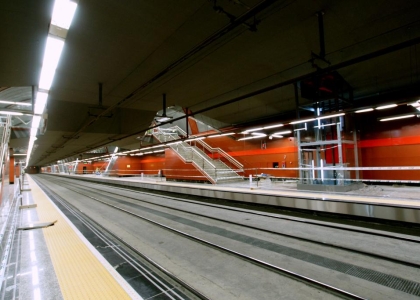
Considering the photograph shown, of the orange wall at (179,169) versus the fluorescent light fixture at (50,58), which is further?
the orange wall at (179,169)

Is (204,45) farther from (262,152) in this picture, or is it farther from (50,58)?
(262,152)

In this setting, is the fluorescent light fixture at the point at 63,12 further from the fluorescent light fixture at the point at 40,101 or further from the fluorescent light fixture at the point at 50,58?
the fluorescent light fixture at the point at 40,101

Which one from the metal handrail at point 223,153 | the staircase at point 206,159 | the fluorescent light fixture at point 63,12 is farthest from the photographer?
the metal handrail at point 223,153

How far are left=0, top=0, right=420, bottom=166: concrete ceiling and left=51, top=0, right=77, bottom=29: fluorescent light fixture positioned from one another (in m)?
0.17

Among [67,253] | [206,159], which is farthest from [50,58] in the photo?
[206,159]

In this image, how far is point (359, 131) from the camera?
42.7ft

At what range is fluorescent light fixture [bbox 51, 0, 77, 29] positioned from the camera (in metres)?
3.64

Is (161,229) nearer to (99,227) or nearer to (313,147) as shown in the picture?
(99,227)

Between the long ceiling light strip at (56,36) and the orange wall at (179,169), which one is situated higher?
the long ceiling light strip at (56,36)

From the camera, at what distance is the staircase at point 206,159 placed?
15517mm

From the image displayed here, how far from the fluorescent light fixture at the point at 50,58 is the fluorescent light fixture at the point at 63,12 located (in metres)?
0.53

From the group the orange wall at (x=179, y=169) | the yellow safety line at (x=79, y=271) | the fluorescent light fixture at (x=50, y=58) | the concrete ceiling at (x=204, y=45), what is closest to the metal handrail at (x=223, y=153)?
the orange wall at (x=179, y=169)

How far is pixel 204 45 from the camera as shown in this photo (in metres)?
4.41

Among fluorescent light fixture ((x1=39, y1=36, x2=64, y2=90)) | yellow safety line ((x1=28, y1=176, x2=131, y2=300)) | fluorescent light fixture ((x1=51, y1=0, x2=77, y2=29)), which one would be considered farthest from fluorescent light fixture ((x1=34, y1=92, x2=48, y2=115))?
yellow safety line ((x1=28, y1=176, x2=131, y2=300))
